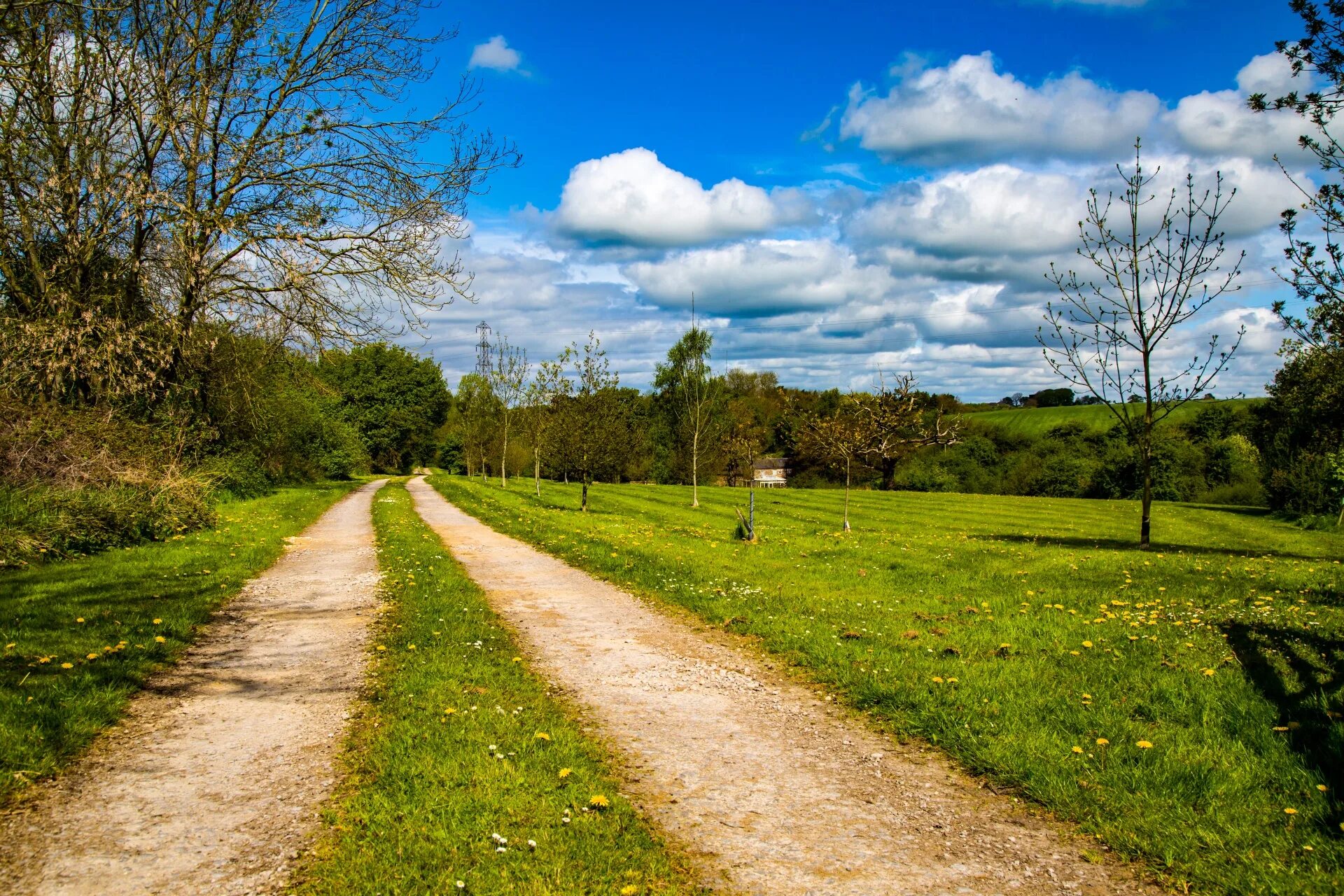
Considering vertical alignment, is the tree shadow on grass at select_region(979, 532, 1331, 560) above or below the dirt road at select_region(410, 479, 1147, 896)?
below

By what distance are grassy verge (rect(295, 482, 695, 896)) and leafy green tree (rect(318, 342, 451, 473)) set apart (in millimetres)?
77022

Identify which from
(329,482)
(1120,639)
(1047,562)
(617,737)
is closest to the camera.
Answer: (617,737)

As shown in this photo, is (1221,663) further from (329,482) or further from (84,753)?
(329,482)

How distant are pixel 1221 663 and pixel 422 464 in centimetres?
10223

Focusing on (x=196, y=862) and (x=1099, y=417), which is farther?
(x=1099, y=417)

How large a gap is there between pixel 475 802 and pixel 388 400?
86344 millimetres

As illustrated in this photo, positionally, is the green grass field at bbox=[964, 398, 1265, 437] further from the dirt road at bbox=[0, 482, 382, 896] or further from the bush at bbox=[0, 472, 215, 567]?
the dirt road at bbox=[0, 482, 382, 896]

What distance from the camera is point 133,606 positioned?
8805 millimetres

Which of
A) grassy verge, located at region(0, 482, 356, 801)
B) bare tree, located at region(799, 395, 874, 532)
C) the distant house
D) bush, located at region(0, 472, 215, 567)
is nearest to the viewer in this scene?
grassy verge, located at region(0, 482, 356, 801)

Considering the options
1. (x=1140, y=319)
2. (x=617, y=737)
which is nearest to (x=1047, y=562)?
(x=1140, y=319)

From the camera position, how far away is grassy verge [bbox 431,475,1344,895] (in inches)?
161

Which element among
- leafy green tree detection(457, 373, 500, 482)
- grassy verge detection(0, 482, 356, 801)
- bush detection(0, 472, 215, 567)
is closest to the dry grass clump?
bush detection(0, 472, 215, 567)

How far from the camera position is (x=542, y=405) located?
41.5 meters

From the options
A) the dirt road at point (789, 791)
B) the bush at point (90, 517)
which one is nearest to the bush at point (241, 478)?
the bush at point (90, 517)
